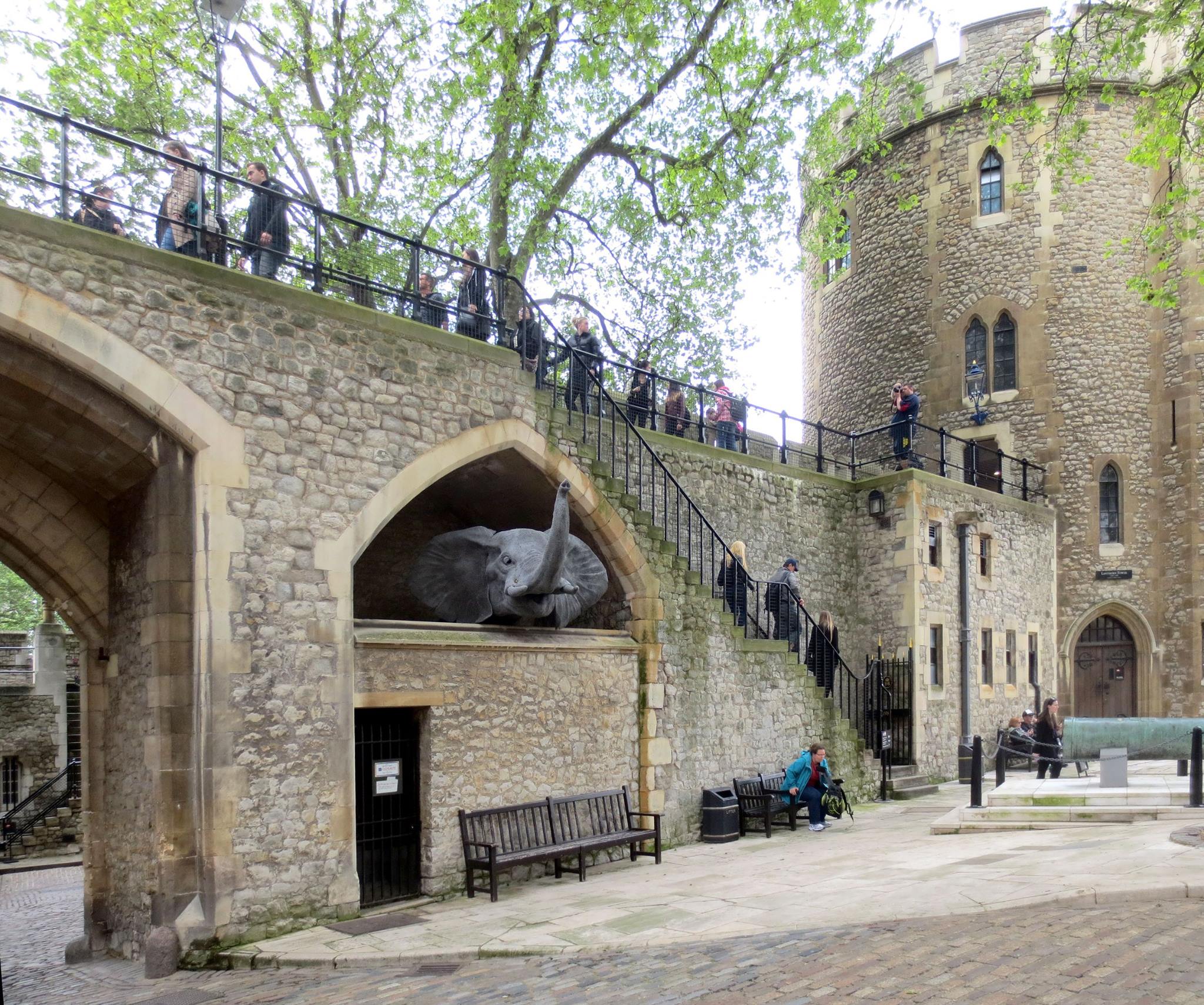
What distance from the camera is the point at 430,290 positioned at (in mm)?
12133

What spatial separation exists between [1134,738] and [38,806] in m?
17.1

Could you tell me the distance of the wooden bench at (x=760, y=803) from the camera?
12.4m

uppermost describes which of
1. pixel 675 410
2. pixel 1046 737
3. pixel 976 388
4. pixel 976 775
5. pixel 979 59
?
pixel 979 59

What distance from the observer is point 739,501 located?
15906mm

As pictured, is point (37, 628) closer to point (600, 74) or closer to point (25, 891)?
point (25, 891)

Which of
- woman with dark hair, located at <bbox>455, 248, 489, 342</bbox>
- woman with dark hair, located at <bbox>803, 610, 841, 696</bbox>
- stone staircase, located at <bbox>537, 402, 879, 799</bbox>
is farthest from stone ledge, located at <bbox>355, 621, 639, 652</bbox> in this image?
woman with dark hair, located at <bbox>803, 610, 841, 696</bbox>

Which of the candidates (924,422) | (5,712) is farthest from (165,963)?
(924,422)

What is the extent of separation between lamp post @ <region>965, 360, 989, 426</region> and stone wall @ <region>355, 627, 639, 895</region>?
13850mm

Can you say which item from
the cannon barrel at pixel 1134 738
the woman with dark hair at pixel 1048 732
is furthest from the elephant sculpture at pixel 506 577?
the woman with dark hair at pixel 1048 732

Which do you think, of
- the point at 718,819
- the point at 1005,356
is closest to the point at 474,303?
the point at 718,819

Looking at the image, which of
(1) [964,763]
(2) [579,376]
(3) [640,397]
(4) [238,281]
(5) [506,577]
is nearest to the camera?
(4) [238,281]

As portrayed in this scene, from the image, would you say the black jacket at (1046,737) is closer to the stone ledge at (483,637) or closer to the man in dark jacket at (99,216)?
the stone ledge at (483,637)

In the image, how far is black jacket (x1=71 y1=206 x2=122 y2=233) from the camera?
28.7 ft

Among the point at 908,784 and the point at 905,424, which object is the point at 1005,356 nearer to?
the point at 905,424
